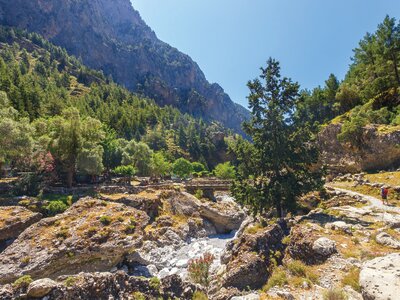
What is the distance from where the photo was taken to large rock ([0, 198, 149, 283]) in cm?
2442

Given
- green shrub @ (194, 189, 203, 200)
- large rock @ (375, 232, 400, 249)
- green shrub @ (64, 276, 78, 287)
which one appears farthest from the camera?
green shrub @ (194, 189, 203, 200)

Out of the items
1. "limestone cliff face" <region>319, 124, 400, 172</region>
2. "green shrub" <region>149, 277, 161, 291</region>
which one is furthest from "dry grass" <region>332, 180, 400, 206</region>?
"green shrub" <region>149, 277, 161, 291</region>

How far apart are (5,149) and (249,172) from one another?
36.0 metres

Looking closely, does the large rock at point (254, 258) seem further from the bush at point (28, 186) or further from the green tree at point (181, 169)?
the green tree at point (181, 169)

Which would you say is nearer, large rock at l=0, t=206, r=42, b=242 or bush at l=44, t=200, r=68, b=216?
large rock at l=0, t=206, r=42, b=242

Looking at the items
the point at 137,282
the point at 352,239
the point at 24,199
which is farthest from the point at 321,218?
the point at 24,199

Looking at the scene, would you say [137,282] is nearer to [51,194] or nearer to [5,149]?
[51,194]

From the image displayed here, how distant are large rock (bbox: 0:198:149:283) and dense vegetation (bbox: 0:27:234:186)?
16.1 metres

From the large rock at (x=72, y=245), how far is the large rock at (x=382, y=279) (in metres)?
23.1

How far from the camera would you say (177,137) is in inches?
5305

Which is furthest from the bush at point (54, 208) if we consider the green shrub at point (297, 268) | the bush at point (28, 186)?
the green shrub at point (297, 268)

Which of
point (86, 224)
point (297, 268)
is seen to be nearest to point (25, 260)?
point (86, 224)

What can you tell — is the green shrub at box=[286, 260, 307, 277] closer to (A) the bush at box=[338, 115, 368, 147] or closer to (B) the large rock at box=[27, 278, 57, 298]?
(B) the large rock at box=[27, 278, 57, 298]

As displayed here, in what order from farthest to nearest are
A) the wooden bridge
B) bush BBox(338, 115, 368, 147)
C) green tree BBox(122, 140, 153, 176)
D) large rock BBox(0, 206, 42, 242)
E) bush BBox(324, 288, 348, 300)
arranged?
green tree BBox(122, 140, 153, 176) → the wooden bridge → bush BBox(338, 115, 368, 147) → large rock BBox(0, 206, 42, 242) → bush BBox(324, 288, 348, 300)
